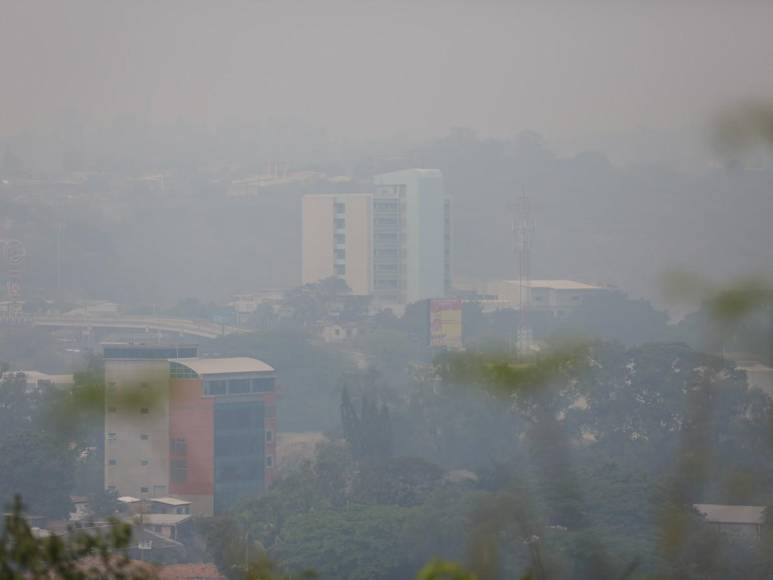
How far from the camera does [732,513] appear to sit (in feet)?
21.8

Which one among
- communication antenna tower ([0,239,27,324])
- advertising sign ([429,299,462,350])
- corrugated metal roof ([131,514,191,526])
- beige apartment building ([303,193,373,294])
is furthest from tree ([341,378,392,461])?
communication antenna tower ([0,239,27,324])

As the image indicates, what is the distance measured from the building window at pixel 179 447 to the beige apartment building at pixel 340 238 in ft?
27.3

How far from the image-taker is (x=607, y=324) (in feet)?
51.7

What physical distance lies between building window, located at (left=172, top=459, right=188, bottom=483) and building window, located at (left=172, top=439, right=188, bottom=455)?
0.05 metres

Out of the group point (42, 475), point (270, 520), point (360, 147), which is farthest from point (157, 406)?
point (360, 147)

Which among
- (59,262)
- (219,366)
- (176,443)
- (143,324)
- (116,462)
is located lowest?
(116,462)

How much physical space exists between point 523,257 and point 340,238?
9.43 feet

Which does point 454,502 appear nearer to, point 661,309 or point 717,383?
point 717,383

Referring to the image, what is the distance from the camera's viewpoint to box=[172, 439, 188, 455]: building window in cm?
956

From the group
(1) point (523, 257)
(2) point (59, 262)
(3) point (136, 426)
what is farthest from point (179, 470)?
(2) point (59, 262)

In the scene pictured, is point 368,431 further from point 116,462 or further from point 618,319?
point 618,319

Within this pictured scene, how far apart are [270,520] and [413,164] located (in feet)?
58.1

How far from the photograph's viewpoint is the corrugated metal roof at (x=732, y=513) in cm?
655

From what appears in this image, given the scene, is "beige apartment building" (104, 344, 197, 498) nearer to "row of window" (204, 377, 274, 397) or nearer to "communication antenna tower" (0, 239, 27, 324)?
"row of window" (204, 377, 274, 397)
